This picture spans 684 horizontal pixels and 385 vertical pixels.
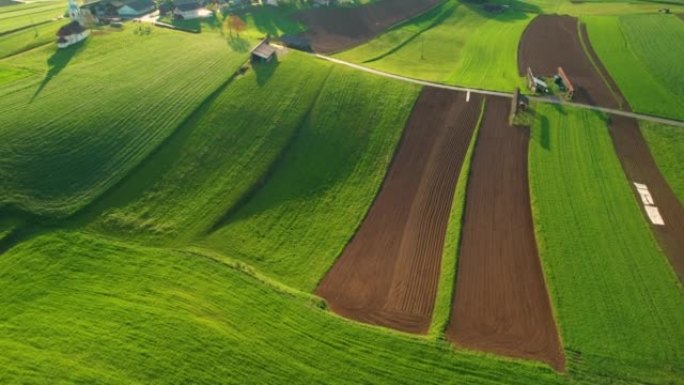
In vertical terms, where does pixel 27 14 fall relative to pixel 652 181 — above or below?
above

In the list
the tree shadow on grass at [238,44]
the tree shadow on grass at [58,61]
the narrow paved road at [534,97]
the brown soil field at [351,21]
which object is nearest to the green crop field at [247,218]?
the tree shadow on grass at [58,61]

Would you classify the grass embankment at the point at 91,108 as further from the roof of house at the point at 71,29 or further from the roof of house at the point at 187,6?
the roof of house at the point at 187,6

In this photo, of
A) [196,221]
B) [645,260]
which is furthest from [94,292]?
[645,260]

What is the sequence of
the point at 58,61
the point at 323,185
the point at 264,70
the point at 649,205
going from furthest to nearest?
the point at 264,70 → the point at 58,61 → the point at 323,185 → the point at 649,205

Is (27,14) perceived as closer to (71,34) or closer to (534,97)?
(71,34)

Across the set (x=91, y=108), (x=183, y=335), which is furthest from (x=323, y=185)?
(x=91, y=108)

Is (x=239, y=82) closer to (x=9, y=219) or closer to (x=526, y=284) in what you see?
(x=9, y=219)

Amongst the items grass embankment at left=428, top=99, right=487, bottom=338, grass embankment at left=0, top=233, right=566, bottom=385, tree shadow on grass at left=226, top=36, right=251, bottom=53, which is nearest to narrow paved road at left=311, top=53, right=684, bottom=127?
tree shadow on grass at left=226, top=36, right=251, bottom=53

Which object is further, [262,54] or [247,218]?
[262,54]
